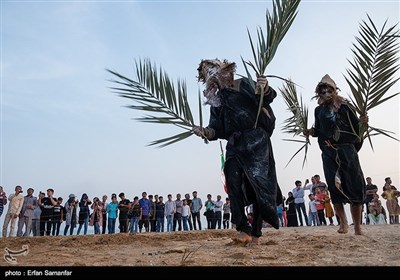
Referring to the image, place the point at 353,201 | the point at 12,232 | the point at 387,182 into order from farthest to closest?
the point at 387,182, the point at 12,232, the point at 353,201

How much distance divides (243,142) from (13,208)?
9056 millimetres

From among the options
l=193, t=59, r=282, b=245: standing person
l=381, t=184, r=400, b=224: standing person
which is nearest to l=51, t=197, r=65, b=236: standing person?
l=193, t=59, r=282, b=245: standing person

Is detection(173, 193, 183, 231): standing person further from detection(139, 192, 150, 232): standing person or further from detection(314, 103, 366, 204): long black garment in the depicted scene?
detection(314, 103, 366, 204): long black garment

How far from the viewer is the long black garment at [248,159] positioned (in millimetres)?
4320

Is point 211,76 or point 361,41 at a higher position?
point 211,76

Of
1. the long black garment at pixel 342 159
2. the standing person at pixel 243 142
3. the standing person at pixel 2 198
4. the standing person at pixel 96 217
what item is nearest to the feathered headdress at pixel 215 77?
the standing person at pixel 243 142

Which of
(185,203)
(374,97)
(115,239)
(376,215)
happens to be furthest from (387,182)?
(374,97)

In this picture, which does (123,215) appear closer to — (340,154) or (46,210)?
(46,210)

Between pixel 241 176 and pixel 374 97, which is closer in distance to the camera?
pixel 374 97

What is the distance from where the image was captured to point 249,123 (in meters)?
4.43

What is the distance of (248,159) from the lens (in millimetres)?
4387

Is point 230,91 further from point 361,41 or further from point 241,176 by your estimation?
point 361,41

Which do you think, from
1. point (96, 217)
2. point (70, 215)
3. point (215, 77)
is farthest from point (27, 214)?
point (215, 77)

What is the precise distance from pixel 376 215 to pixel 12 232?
10625 mm
